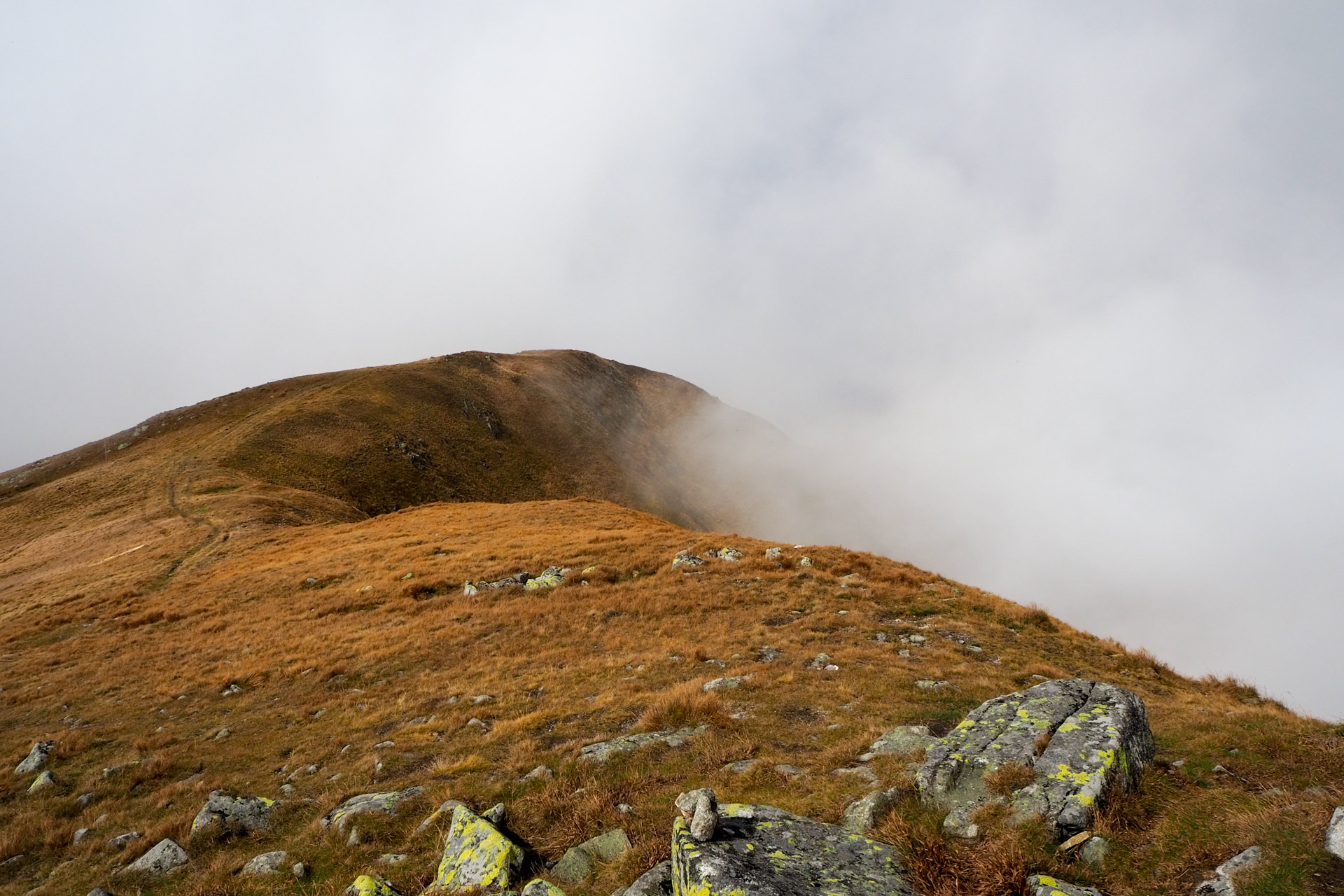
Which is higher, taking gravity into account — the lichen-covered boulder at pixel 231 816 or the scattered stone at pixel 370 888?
the scattered stone at pixel 370 888

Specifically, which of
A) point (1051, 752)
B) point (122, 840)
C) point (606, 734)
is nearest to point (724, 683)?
point (606, 734)

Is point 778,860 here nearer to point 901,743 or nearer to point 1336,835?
point 1336,835

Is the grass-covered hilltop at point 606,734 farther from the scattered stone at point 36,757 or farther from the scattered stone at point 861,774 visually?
the scattered stone at point 861,774

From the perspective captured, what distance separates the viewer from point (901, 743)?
10.4 metres

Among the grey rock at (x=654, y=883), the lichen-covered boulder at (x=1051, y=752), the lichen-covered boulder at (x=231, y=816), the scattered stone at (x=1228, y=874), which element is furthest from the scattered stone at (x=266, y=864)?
the scattered stone at (x=1228, y=874)

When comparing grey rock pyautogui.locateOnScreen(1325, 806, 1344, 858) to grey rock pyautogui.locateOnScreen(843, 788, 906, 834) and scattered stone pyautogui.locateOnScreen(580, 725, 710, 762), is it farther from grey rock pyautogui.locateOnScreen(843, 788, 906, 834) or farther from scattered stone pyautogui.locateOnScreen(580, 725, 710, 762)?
scattered stone pyautogui.locateOnScreen(580, 725, 710, 762)

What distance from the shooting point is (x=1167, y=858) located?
6078 mm

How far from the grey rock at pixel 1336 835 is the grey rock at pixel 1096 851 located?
1713 millimetres

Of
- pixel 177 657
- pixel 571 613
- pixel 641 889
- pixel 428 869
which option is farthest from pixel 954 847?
pixel 177 657

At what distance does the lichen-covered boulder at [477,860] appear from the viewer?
7234 millimetres

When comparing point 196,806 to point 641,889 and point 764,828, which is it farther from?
point 764,828

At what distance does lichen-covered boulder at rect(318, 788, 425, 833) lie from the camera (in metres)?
10.1

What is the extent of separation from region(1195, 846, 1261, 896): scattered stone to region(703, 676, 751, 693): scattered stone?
32.8 feet

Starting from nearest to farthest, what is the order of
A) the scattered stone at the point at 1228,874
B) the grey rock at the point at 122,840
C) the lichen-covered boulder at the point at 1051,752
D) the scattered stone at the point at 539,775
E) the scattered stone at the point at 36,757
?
the scattered stone at the point at 1228,874 < the lichen-covered boulder at the point at 1051,752 < the scattered stone at the point at 539,775 < the grey rock at the point at 122,840 < the scattered stone at the point at 36,757
